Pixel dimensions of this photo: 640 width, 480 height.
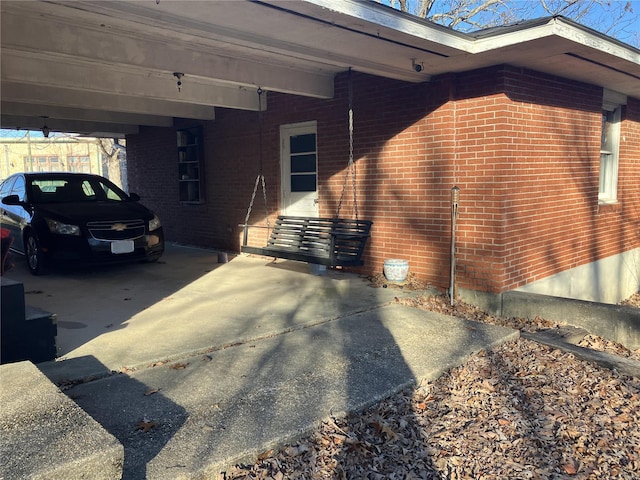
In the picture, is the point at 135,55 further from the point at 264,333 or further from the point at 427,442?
the point at 427,442

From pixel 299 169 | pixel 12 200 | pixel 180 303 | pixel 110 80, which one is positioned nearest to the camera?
pixel 180 303

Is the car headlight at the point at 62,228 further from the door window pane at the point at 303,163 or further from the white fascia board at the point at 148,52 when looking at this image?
the door window pane at the point at 303,163

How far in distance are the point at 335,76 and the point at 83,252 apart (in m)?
4.42

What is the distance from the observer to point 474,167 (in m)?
6.12

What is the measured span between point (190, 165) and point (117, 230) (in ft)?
12.3

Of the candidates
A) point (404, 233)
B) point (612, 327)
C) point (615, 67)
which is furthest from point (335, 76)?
point (612, 327)

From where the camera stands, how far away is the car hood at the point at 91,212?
23.9 ft

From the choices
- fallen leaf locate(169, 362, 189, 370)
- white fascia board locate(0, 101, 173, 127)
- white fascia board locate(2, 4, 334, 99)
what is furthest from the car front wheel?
fallen leaf locate(169, 362, 189, 370)

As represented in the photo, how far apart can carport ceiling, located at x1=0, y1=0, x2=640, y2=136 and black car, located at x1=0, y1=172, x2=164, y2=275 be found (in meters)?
1.46

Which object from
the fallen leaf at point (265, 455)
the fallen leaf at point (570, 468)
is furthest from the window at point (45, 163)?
the fallen leaf at point (570, 468)

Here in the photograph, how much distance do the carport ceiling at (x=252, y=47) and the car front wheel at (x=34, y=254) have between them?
206cm

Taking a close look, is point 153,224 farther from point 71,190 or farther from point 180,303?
point 180,303

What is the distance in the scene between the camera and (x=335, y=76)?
757 centimetres

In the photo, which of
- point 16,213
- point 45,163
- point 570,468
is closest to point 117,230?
point 16,213
